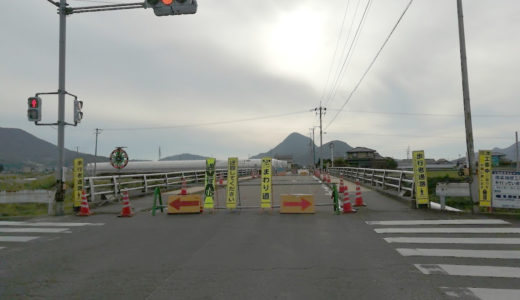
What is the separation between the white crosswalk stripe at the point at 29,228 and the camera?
8.92 meters

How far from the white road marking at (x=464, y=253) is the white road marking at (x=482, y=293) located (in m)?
1.76

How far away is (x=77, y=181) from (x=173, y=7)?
8434mm

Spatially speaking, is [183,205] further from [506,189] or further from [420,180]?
[506,189]

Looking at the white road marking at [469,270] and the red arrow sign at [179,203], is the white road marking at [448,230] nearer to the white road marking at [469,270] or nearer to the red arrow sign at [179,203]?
the white road marking at [469,270]

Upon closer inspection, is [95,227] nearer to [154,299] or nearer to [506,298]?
[154,299]

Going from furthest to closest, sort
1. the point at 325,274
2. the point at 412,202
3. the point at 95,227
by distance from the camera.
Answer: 1. the point at 412,202
2. the point at 95,227
3. the point at 325,274

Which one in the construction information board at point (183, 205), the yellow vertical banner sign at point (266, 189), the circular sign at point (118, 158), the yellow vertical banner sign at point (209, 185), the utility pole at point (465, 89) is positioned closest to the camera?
the utility pole at point (465, 89)

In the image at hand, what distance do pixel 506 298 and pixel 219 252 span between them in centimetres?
465

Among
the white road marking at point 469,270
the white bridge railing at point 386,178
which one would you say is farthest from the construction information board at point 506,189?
the white road marking at point 469,270

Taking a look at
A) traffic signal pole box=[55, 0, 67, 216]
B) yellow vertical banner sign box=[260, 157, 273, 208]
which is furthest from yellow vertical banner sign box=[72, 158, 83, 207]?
yellow vertical banner sign box=[260, 157, 273, 208]

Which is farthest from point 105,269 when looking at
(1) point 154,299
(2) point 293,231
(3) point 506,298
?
(3) point 506,298

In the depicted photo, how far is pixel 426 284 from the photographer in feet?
16.0

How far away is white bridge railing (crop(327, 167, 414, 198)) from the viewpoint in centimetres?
1439

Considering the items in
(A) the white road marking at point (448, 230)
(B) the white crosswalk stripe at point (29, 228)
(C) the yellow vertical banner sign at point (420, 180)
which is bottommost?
(B) the white crosswalk stripe at point (29, 228)
